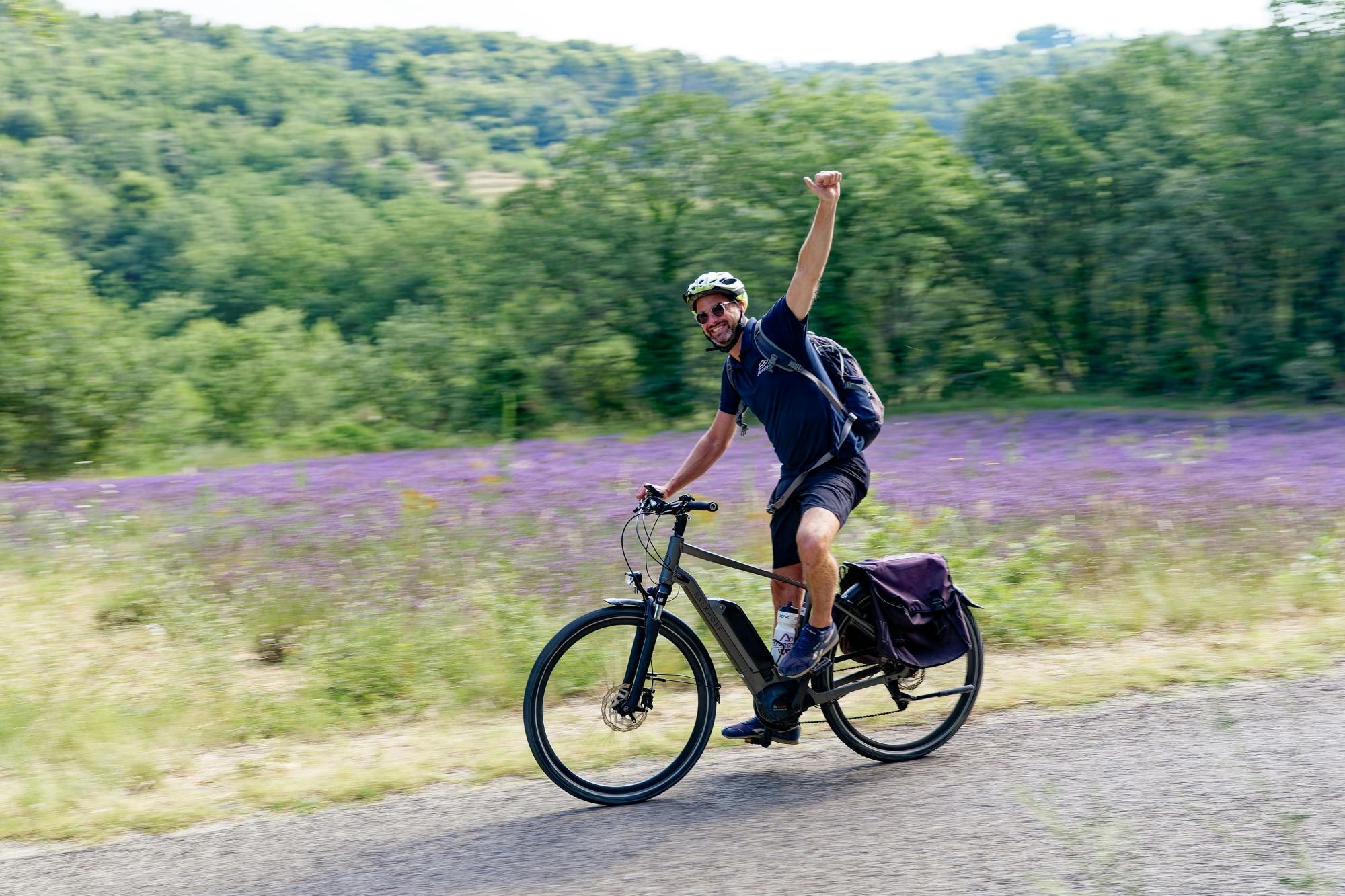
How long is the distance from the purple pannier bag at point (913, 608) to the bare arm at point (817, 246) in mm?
1289

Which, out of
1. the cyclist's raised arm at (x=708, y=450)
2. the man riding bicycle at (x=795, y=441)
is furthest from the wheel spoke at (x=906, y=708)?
the cyclist's raised arm at (x=708, y=450)

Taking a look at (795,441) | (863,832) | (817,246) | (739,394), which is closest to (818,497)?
(795,441)

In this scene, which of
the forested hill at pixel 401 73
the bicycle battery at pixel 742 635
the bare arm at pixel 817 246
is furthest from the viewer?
the forested hill at pixel 401 73

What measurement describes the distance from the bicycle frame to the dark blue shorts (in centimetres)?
14

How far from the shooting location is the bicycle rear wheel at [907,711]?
5.38 m

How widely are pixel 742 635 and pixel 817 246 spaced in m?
1.71

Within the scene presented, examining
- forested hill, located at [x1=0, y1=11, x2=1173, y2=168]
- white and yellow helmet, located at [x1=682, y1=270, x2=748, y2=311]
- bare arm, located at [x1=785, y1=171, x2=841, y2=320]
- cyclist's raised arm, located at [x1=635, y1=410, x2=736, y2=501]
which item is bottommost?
cyclist's raised arm, located at [x1=635, y1=410, x2=736, y2=501]

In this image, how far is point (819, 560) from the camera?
4961mm

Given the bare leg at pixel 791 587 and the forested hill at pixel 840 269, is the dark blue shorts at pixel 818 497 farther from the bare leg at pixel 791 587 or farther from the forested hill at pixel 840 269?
the forested hill at pixel 840 269

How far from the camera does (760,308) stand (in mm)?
22688

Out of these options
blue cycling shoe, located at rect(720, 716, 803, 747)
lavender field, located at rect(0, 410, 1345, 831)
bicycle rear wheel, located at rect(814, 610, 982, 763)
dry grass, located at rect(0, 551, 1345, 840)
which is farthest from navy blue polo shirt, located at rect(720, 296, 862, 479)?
lavender field, located at rect(0, 410, 1345, 831)

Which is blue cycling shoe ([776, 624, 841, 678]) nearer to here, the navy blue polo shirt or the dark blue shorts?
the dark blue shorts

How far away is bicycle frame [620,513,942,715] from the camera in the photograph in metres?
5.07

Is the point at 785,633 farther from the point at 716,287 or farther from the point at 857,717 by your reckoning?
the point at 716,287
